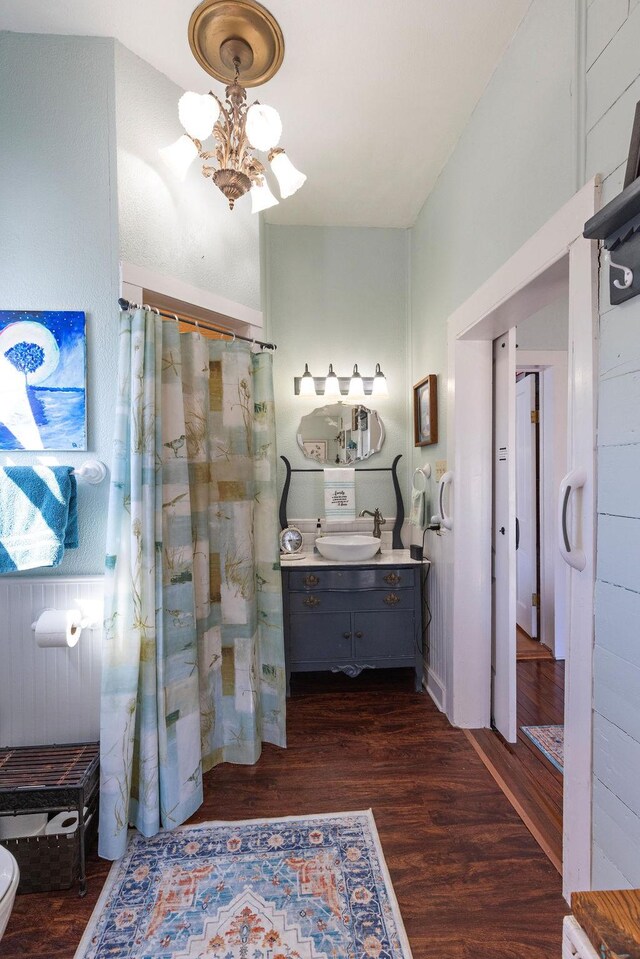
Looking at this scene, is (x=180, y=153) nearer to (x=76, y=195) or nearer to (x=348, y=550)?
(x=76, y=195)

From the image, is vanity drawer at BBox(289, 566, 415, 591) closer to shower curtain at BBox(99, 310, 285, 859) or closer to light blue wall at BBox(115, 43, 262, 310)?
shower curtain at BBox(99, 310, 285, 859)

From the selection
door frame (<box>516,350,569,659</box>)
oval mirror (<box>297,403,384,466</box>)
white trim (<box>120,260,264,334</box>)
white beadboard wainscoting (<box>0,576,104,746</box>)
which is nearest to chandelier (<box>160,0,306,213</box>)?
white trim (<box>120,260,264,334</box>)

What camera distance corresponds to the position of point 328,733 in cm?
232

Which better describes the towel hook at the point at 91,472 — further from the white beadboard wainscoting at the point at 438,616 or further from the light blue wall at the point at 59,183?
the white beadboard wainscoting at the point at 438,616

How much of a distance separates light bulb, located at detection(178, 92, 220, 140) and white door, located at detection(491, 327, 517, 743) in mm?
1513

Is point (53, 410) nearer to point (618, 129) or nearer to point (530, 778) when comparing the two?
point (618, 129)

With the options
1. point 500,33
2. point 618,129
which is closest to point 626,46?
point 618,129

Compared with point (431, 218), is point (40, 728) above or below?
below

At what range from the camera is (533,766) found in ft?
6.68

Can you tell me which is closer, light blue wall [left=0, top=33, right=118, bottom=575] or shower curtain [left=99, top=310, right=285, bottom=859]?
shower curtain [left=99, top=310, right=285, bottom=859]

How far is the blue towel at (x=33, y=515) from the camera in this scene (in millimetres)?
1582

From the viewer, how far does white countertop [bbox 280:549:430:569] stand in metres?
2.70

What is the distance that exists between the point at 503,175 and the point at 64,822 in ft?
9.33

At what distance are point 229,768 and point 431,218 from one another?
3.07 m
